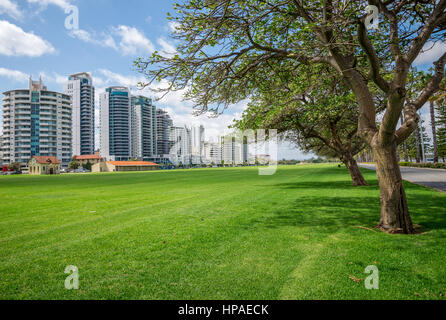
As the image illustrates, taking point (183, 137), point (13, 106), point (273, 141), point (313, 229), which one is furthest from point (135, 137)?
point (313, 229)

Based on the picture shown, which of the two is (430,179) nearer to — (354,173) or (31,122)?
(354,173)

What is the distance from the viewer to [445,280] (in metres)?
3.75

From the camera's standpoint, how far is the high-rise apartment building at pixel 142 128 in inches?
6732

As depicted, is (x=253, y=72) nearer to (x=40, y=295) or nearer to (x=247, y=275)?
(x=247, y=275)

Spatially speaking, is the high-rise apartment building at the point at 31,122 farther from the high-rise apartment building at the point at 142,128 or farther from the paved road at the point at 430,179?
the paved road at the point at 430,179

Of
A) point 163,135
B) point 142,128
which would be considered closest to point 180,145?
point 163,135

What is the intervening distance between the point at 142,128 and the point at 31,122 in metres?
65.1

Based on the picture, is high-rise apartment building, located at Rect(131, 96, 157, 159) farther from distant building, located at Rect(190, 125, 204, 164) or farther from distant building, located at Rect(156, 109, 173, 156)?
distant building, located at Rect(190, 125, 204, 164)

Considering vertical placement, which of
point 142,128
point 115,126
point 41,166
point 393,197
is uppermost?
point 115,126

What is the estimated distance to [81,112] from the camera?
525 feet

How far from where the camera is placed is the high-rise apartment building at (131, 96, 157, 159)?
17100 centimetres

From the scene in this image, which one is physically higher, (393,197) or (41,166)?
(393,197)

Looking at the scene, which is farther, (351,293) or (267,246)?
(267,246)
